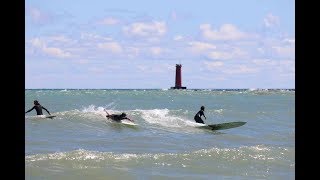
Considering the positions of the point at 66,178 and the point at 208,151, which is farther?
the point at 208,151
